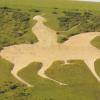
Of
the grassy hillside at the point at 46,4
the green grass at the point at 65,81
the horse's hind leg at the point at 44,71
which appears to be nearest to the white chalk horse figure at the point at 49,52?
the horse's hind leg at the point at 44,71

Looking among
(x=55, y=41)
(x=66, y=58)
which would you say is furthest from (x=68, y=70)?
(x=55, y=41)

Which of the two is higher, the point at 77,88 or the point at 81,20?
the point at 81,20

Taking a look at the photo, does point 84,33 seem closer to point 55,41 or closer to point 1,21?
point 55,41

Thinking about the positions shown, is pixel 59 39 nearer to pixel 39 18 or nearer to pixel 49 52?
pixel 49 52

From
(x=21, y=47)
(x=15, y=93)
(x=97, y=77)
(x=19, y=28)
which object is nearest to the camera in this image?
(x=15, y=93)

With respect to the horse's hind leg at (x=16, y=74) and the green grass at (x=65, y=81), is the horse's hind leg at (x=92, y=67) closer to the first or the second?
the green grass at (x=65, y=81)

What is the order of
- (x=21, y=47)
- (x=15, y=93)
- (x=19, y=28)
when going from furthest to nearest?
(x=19, y=28) → (x=21, y=47) → (x=15, y=93)

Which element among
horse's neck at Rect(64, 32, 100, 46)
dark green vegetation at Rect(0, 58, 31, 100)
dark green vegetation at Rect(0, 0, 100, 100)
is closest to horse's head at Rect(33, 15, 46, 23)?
dark green vegetation at Rect(0, 0, 100, 100)
